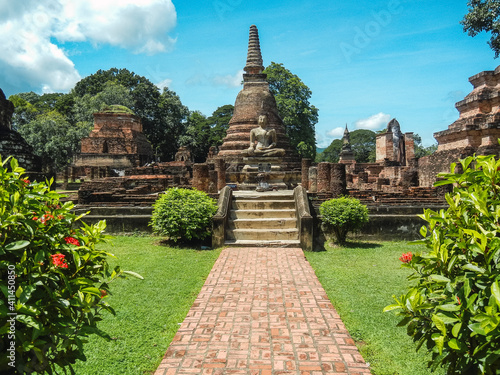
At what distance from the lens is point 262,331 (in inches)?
166

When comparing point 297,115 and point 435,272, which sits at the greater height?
point 297,115

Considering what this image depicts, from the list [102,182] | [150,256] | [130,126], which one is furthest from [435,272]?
[130,126]

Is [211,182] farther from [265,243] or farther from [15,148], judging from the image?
[15,148]

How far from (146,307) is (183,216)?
12.0 ft

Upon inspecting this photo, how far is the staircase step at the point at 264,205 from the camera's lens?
10070mm

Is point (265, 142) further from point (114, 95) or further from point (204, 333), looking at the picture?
point (114, 95)

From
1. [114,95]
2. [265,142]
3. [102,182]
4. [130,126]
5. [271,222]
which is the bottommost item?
[271,222]

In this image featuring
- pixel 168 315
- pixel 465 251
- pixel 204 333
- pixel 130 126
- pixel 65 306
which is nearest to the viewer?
pixel 65 306

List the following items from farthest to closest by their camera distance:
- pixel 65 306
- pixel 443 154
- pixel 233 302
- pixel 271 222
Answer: pixel 443 154
pixel 271 222
pixel 233 302
pixel 65 306

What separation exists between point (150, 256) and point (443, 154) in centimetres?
1119

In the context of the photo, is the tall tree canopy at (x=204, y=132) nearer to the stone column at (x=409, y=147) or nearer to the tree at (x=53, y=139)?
the tree at (x=53, y=139)

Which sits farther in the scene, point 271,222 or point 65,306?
point 271,222

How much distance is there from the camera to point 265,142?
14.6 meters

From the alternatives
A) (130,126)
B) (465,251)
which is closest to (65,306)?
(465,251)
